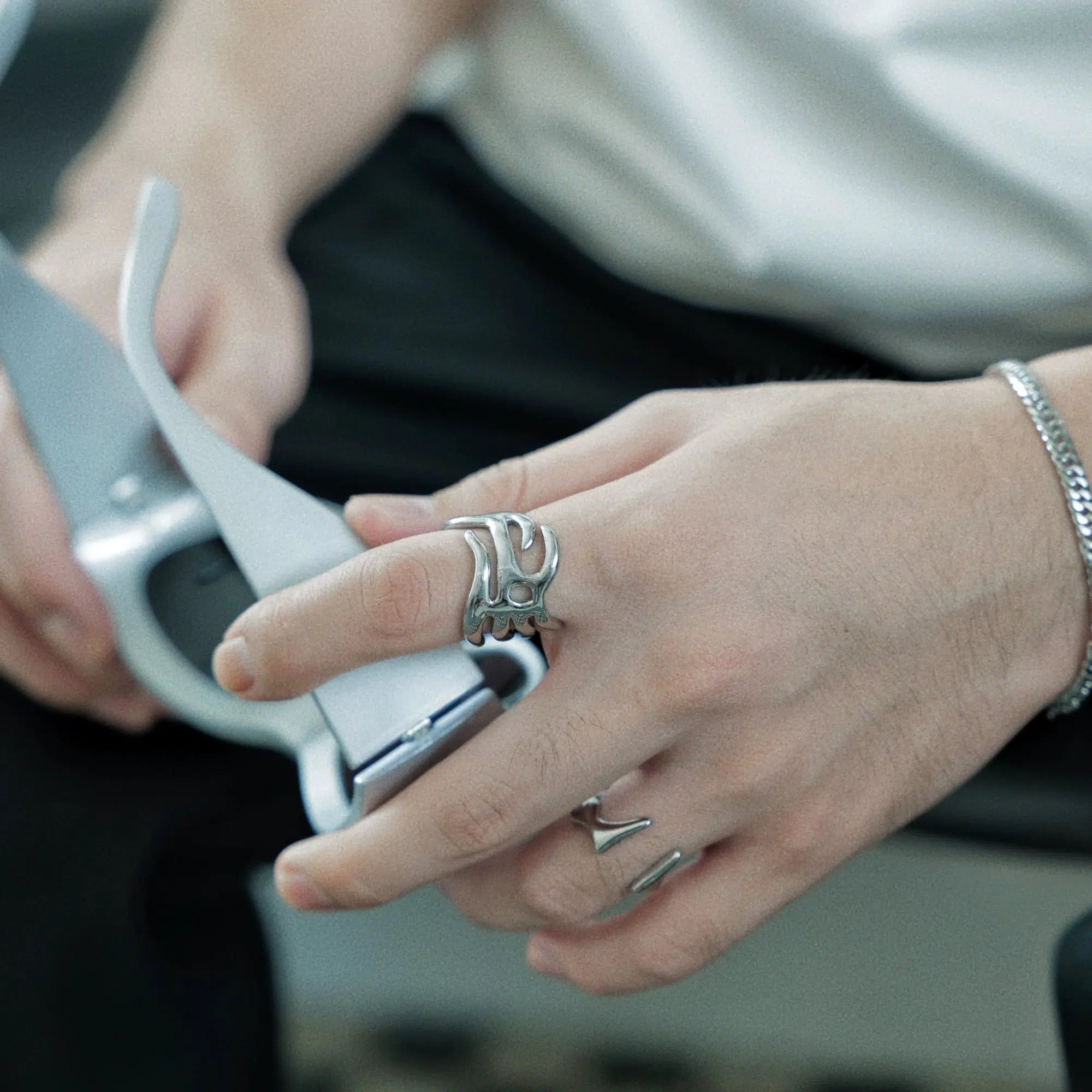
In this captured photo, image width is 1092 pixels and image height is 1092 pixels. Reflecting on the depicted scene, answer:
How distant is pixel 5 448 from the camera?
0.52 meters

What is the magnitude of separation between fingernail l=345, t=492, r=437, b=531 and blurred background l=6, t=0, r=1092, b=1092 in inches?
20.7

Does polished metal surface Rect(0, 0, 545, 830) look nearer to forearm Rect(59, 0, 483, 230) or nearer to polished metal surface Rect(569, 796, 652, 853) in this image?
polished metal surface Rect(569, 796, 652, 853)

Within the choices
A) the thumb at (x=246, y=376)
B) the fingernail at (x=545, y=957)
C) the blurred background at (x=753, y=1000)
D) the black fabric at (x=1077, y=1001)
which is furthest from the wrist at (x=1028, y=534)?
the blurred background at (x=753, y=1000)

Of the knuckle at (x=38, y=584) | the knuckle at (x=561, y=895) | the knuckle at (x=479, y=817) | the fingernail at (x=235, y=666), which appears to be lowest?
the knuckle at (x=561, y=895)

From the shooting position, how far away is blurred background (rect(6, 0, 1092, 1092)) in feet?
3.05

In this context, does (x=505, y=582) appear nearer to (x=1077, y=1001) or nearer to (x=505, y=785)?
(x=505, y=785)

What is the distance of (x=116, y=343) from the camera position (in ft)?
1.77

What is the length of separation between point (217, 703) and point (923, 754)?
27cm

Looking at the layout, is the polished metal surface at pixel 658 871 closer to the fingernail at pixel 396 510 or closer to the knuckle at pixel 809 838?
the knuckle at pixel 809 838

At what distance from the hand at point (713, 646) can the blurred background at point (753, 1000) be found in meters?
0.44

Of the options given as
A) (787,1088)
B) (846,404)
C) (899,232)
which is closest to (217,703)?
(846,404)

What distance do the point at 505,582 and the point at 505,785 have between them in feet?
0.22

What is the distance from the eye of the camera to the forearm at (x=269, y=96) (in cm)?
66

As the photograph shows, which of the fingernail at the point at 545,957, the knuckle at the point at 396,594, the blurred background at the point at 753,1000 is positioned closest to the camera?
the knuckle at the point at 396,594
